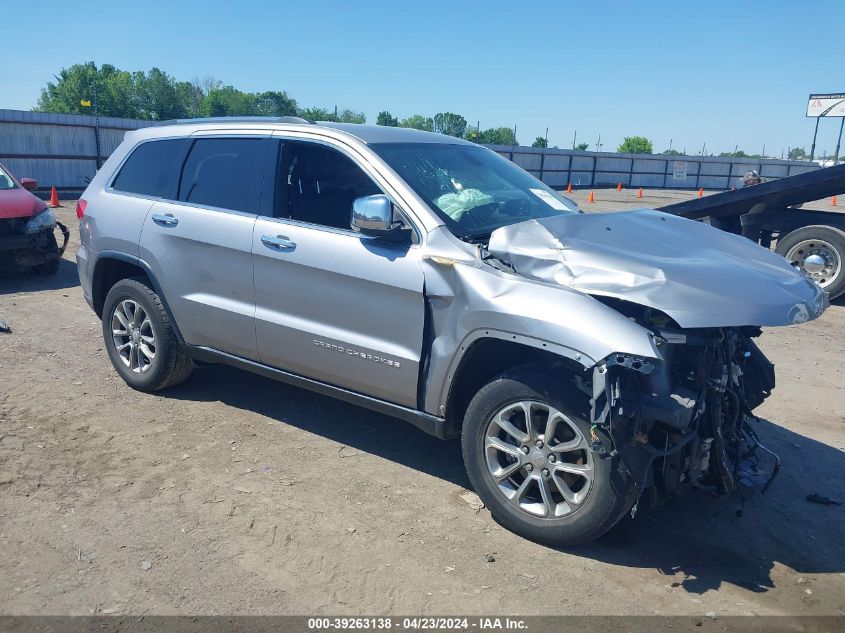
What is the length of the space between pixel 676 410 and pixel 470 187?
1948mm

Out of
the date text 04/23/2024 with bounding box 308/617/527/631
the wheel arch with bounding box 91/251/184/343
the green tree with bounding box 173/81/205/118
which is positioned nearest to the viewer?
the date text 04/23/2024 with bounding box 308/617/527/631

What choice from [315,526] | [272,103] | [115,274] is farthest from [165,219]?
[272,103]


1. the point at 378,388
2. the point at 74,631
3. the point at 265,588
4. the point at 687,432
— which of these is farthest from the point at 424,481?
the point at 74,631

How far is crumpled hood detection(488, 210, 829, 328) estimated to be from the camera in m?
3.35

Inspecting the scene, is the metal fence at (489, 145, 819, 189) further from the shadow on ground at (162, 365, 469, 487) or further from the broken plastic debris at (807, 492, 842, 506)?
the broken plastic debris at (807, 492, 842, 506)

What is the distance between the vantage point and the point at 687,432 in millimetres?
3443

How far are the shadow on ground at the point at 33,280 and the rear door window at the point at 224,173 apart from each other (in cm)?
517

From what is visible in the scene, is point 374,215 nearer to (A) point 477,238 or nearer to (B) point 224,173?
(A) point 477,238

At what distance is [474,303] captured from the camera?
12.4 feet

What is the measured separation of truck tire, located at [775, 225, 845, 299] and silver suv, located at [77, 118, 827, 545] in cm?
655

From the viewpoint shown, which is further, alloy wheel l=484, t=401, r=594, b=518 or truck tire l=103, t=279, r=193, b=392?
truck tire l=103, t=279, r=193, b=392

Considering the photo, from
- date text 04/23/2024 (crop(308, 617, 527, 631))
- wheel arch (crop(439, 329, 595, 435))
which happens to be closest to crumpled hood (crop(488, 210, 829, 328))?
wheel arch (crop(439, 329, 595, 435))

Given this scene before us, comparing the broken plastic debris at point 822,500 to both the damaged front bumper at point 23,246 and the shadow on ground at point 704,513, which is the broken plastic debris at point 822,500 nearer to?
the shadow on ground at point 704,513

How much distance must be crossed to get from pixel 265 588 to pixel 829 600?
2603 mm
